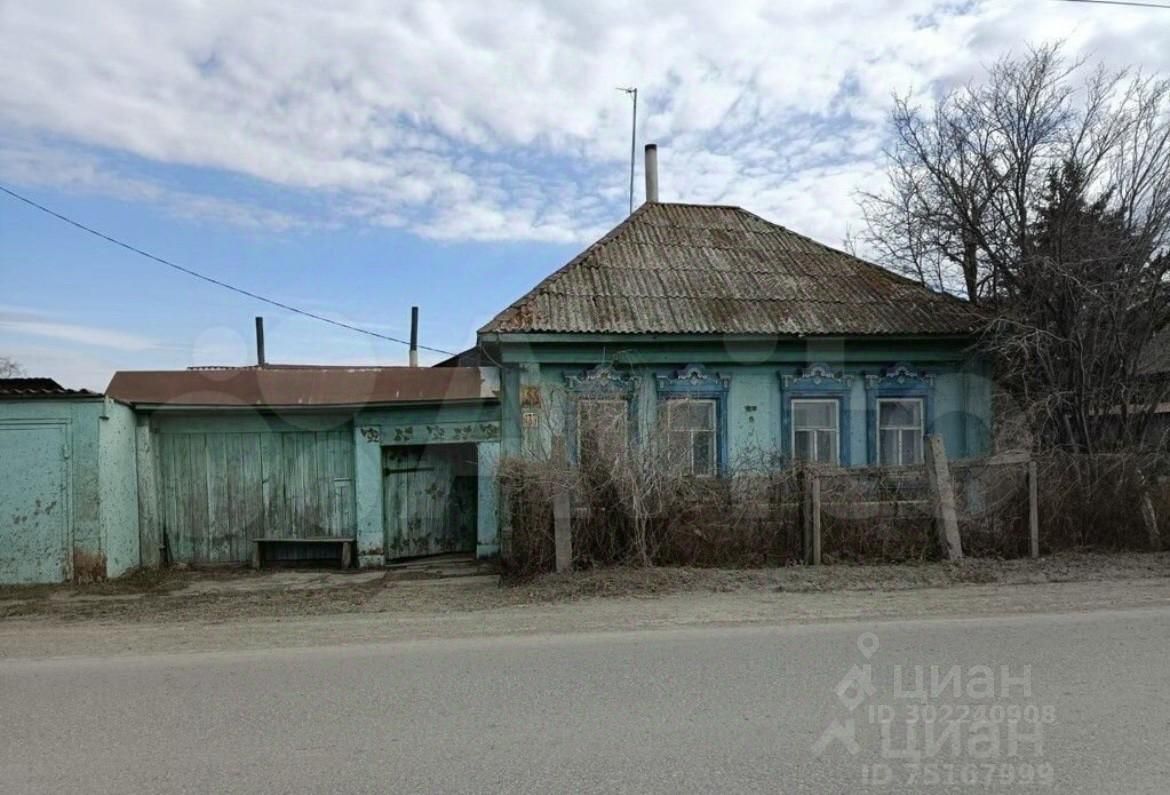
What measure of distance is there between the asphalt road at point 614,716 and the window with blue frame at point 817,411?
7280 mm

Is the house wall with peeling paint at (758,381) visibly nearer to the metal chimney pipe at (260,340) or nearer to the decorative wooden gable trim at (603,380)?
the decorative wooden gable trim at (603,380)

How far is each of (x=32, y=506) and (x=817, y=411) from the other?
11821 millimetres

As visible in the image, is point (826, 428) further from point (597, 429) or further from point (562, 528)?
point (562, 528)

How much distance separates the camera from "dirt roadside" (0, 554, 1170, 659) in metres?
7.27

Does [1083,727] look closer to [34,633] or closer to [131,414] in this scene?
[34,633]

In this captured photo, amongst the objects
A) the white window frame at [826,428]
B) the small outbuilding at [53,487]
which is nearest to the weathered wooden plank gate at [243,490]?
the small outbuilding at [53,487]

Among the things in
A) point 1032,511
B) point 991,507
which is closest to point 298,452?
point 991,507

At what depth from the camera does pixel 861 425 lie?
1412 cm

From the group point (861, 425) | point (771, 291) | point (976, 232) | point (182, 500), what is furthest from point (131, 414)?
point (976, 232)

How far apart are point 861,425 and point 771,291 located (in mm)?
2861

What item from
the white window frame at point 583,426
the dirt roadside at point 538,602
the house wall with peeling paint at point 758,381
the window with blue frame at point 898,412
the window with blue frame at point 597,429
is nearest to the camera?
the dirt roadside at point 538,602

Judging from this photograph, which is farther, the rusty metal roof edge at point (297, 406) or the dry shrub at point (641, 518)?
the rusty metal roof edge at point (297, 406)

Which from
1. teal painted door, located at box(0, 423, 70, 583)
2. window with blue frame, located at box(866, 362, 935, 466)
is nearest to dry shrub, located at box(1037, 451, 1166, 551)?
window with blue frame, located at box(866, 362, 935, 466)

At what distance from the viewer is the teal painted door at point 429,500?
12.6 meters
